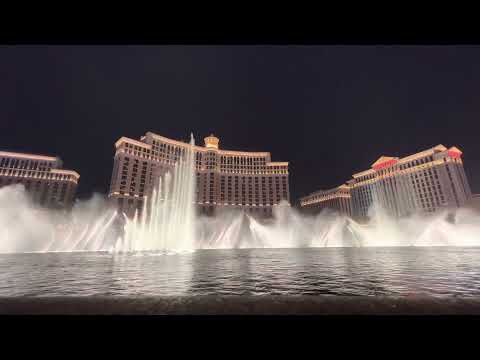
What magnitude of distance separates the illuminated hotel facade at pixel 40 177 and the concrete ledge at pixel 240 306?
141 metres

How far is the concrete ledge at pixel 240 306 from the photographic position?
3.04m

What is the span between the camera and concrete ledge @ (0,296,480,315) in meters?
3.04

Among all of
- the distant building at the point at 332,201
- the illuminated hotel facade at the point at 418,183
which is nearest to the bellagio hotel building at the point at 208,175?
the illuminated hotel facade at the point at 418,183

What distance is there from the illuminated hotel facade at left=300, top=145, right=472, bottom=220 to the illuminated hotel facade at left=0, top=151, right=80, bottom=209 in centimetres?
15829

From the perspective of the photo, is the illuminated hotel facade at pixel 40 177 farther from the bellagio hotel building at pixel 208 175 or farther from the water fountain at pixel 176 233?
the water fountain at pixel 176 233

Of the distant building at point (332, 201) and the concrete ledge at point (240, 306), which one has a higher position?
the distant building at point (332, 201)

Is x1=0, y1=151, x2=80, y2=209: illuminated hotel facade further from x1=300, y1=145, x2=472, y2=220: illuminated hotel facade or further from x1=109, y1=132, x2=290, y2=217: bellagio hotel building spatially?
x1=300, y1=145, x2=472, y2=220: illuminated hotel facade

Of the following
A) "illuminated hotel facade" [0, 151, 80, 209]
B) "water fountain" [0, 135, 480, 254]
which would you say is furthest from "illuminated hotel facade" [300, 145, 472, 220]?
"illuminated hotel facade" [0, 151, 80, 209]

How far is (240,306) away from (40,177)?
145635 mm

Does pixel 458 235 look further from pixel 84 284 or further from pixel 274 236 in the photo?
pixel 84 284

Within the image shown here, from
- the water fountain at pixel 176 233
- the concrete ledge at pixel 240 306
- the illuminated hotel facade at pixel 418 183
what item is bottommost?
the concrete ledge at pixel 240 306
